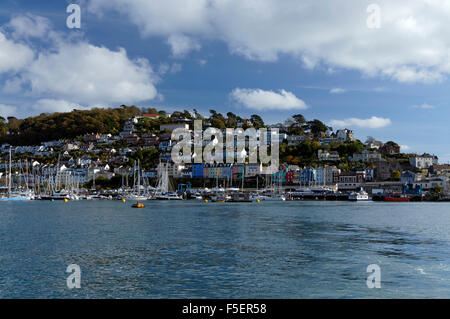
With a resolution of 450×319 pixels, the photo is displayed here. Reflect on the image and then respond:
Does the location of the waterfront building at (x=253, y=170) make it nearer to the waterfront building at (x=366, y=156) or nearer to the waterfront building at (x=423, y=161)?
the waterfront building at (x=366, y=156)

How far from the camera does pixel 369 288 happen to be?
16.3 meters

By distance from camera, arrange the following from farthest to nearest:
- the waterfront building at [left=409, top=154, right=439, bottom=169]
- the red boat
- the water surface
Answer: the waterfront building at [left=409, top=154, right=439, bottom=169], the red boat, the water surface

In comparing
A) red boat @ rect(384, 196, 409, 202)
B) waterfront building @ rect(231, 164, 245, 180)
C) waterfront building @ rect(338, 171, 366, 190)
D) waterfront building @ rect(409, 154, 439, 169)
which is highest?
waterfront building @ rect(409, 154, 439, 169)

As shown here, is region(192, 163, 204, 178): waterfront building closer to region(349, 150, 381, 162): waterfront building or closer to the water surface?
region(349, 150, 381, 162): waterfront building

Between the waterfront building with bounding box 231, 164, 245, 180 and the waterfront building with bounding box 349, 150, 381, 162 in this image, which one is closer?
the waterfront building with bounding box 231, 164, 245, 180

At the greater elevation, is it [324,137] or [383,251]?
[324,137]

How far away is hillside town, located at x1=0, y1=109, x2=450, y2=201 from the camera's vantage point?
13250 cm

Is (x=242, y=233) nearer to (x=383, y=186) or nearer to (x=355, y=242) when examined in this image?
(x=355, y=242)

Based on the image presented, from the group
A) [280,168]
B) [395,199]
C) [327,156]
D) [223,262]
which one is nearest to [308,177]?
[280,168]

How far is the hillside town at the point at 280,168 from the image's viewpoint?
132m

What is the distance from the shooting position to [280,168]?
473 ft

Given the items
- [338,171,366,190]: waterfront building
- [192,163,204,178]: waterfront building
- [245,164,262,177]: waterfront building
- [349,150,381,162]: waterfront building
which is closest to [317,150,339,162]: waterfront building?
[349,150,381,162]: waterfront building

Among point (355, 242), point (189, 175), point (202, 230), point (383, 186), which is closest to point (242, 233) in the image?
point (202, 230)
